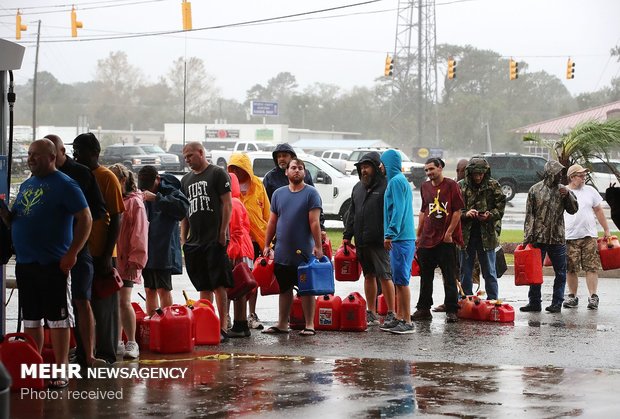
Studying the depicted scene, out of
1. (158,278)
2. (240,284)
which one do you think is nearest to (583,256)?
(240,284)

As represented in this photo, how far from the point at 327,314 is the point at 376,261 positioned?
77 cm

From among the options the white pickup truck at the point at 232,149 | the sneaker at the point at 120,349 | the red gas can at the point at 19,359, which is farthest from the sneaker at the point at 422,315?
the white pickup truck at the point at 232,149

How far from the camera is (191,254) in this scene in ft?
34.7

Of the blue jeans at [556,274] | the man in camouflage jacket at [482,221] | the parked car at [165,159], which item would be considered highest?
the parked car at [165,159]

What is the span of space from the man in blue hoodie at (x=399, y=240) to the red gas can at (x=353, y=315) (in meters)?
0.25

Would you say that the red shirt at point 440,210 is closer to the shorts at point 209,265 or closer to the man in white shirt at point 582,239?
the man in white shirt at point 582,239

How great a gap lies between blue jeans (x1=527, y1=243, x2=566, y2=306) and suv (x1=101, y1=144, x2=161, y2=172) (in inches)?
1693

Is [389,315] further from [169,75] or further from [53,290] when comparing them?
[169,75]

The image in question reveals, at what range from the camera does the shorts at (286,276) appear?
1096cm

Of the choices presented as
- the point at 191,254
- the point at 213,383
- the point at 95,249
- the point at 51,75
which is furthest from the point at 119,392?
the point at 51,75

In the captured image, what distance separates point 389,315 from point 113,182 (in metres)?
3.69

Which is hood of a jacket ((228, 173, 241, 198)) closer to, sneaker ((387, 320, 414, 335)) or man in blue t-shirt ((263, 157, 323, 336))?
man in blue t-shirt ((263, 157, 323, 336))

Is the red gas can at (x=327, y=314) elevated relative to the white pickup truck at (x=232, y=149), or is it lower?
lower

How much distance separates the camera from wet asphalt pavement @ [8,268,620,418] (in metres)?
7.56
